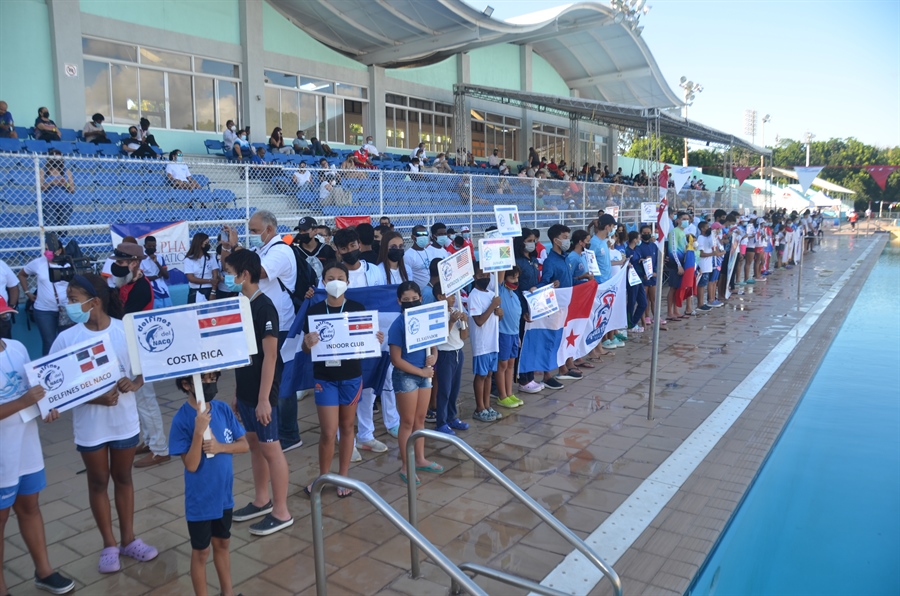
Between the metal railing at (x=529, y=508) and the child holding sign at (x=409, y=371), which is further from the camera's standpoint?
the child holding sign at (x=409, y=371)

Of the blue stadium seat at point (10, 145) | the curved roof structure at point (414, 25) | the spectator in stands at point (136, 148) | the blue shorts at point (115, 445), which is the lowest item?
the blue shorts at point (115, 445)

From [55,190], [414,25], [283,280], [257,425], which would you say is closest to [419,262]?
[283,280]

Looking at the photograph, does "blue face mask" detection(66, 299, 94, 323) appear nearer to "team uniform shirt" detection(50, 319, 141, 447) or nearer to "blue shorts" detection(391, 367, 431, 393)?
"team uniform shirt" detection(50, 319, 141, 447)

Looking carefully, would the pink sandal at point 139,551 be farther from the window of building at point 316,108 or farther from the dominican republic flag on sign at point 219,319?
the window of building at point 316,108

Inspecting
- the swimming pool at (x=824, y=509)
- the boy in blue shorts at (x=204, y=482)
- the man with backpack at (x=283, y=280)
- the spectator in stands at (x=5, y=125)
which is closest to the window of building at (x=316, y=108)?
the spectator in stands at (x=5, y=125)

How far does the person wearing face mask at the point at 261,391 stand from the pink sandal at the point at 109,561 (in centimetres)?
86

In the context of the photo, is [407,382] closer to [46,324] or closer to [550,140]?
[46,324]

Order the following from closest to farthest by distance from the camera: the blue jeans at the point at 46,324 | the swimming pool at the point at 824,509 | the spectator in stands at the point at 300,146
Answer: the swimming pool at the point at 824,509
the blue jeans at the point at 46,324
the spectator in stands at the point at 300,146

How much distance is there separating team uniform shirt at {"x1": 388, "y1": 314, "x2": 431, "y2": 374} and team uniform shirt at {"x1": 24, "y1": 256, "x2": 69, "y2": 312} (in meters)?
4.83

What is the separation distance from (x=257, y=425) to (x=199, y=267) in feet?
17.5

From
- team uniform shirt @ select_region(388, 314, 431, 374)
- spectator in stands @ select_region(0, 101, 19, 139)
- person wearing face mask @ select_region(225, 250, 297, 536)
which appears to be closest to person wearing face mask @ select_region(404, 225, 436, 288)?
team uniform shirt @ select_region(388, 314, 431, 374)

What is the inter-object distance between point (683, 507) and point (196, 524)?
3.71 meters

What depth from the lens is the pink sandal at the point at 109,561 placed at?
4223mm

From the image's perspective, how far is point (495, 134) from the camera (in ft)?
98.8
